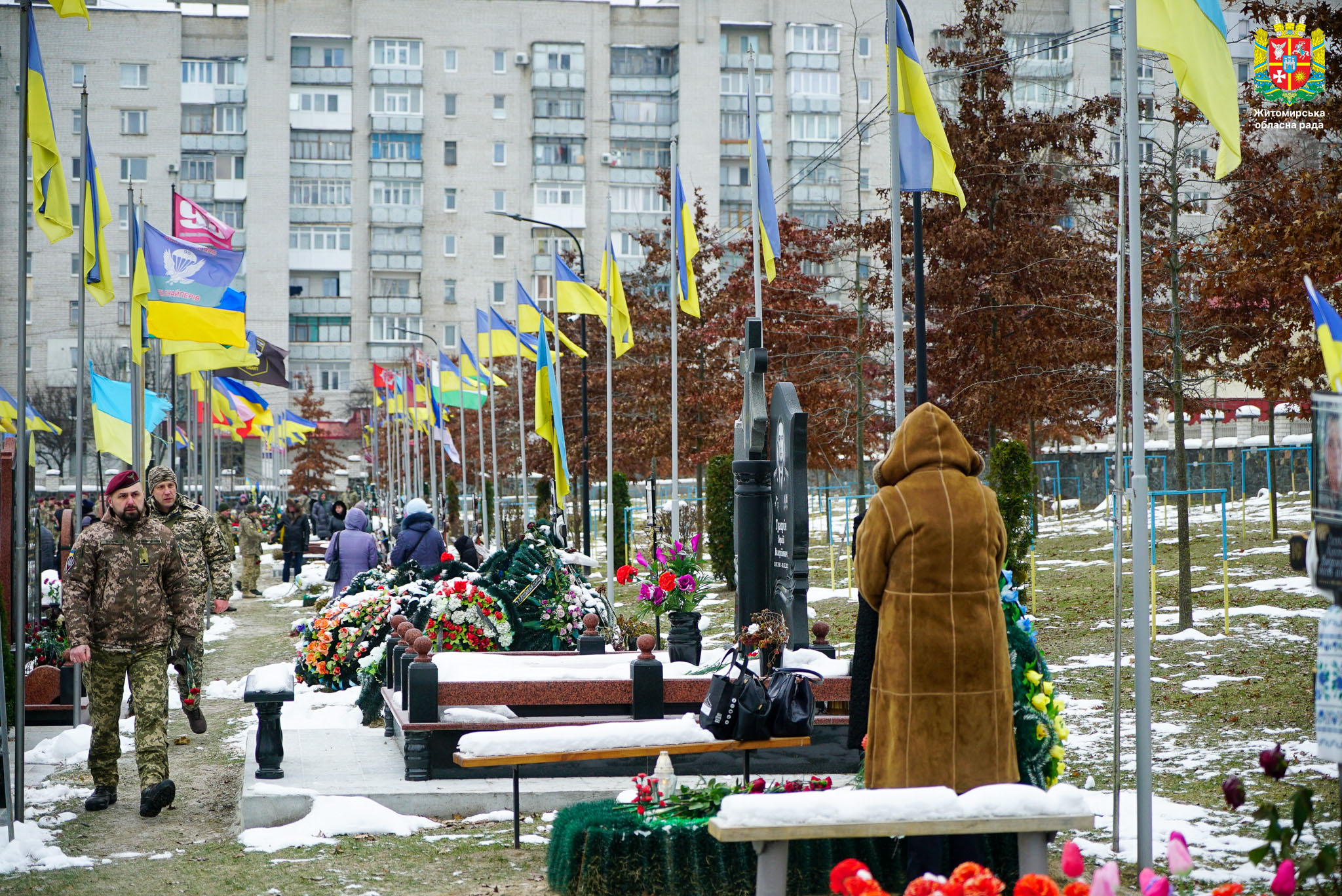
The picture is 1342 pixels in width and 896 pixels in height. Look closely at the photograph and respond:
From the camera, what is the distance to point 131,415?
65.1 feet

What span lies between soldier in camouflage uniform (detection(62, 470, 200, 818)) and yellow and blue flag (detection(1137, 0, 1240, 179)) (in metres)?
6.63

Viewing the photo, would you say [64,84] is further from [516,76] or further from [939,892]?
[939,892]

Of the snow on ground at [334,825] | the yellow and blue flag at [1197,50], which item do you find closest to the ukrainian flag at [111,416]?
the snow on ground at [334,825]

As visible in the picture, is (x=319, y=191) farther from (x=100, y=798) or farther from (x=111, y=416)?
(x=100, y=798)

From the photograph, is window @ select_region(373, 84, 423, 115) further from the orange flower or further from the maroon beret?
the orange flower

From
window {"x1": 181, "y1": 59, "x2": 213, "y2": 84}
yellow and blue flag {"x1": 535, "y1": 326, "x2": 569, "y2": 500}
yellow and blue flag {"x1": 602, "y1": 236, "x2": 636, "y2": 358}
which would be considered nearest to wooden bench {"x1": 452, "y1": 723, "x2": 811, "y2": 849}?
yellow and blue flag {"x1": 535, "y1": 326, "x2": 569, "y2": 500}

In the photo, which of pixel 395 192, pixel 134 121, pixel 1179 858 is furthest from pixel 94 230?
pixel 134 121

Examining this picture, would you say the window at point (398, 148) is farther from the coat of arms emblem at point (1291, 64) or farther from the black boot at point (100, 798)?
the black boot at point (100, 798)

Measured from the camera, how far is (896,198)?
10.3m

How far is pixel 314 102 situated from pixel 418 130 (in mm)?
5834

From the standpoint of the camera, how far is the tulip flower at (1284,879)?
4.32 m

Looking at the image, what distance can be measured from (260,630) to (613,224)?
59895mm

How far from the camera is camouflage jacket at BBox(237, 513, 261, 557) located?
30.1 meters

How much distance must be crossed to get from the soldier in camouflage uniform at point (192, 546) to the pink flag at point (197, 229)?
29.4ft
